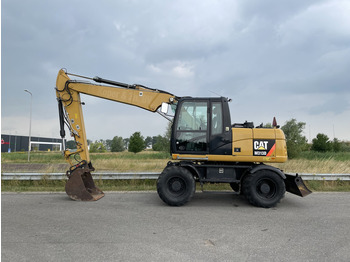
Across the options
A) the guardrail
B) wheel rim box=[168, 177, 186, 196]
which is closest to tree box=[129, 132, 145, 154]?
the guardrail

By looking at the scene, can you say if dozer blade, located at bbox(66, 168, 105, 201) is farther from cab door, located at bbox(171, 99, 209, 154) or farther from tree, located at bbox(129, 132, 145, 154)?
tree, located at bbox(129, 132, 145, 154)

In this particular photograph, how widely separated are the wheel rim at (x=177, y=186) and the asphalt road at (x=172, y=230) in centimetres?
42

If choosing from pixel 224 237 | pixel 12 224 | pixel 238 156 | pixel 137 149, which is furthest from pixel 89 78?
pixel 137 149

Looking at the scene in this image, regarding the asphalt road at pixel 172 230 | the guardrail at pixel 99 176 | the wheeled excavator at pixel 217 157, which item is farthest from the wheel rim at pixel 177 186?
the guardrail at pixel 99 176

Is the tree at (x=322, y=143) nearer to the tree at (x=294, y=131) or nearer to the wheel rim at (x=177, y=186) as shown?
the tree at (x=294, y=131)

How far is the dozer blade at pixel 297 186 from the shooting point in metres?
6.27

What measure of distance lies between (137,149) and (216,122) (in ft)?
146

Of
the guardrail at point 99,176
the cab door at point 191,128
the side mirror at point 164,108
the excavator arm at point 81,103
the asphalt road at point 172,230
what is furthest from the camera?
the guardrail at point 99,176

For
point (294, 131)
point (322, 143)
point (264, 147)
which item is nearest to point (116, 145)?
point (322, 143)

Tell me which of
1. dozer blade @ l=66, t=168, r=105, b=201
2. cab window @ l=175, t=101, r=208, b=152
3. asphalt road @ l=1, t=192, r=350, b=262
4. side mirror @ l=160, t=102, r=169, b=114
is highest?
side mirror @ l=160, t=102, r=169, b=114

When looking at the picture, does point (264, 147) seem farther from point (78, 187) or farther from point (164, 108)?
point (78, 187)

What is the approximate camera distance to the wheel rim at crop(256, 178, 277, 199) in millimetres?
6340

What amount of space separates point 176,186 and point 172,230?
2080 millimetres

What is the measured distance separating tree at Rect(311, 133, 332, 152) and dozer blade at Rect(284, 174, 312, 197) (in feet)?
128
